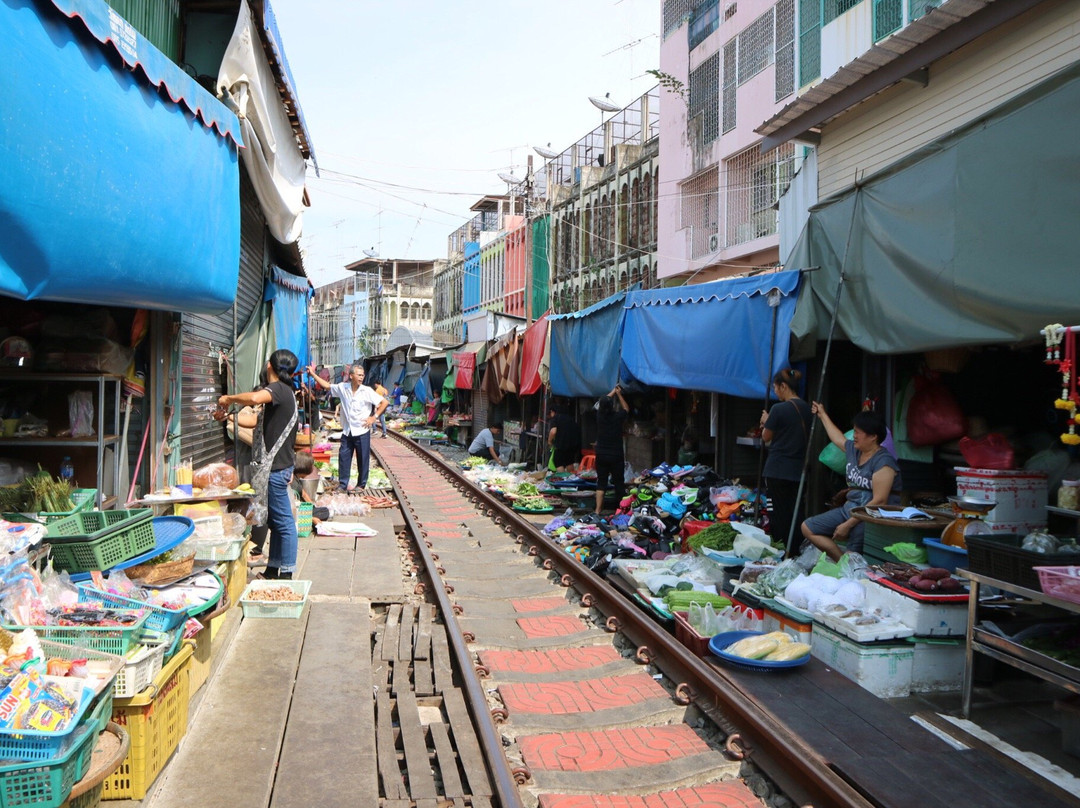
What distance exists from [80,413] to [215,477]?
1.92 metres

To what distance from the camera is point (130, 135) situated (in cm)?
395

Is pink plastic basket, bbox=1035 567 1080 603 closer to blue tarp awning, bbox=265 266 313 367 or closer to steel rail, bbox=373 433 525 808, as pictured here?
steel rail, bbox=373 433 525 808

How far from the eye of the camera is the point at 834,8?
1405 cm

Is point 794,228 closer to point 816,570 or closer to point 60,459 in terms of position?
point 816,570

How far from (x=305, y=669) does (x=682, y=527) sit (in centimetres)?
541

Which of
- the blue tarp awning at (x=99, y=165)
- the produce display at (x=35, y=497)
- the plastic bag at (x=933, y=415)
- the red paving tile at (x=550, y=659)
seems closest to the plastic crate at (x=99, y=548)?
the produce display at (x=35, y=497)

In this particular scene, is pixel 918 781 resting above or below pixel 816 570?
below

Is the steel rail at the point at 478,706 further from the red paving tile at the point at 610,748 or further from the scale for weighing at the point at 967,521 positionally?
the scale for weighing at the point at 967,521

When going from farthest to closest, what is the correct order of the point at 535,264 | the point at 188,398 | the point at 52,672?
the point at 535,264
the point at 188,398
the point at 52,672

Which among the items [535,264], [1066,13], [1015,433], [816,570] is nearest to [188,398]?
[816,570]

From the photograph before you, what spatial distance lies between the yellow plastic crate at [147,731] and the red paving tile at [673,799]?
5.89 ft

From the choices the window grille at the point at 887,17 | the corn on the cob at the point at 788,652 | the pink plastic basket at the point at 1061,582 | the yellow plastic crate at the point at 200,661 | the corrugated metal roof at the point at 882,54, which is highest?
the window grille at the point at 887,17

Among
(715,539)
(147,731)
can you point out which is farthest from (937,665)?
(147,731)

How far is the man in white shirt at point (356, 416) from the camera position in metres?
13.2
